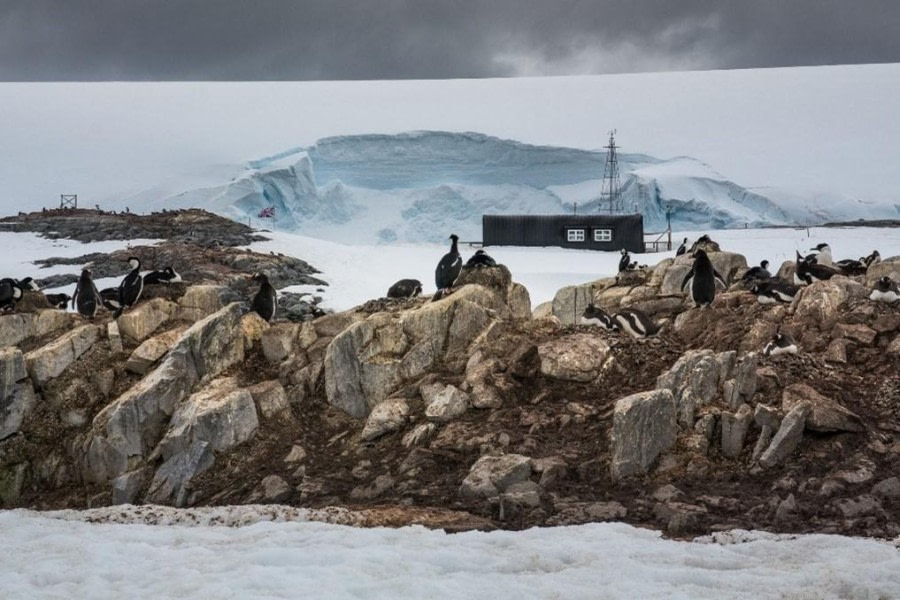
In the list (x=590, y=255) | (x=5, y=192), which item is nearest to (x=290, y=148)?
(x=5, y=192)

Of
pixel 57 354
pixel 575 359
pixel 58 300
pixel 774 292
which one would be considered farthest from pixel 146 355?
pixel 774 292

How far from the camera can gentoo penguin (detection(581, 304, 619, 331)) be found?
1341 cm

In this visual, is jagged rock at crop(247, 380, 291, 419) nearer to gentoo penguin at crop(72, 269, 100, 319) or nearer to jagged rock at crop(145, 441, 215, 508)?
jagged rock at crop(145, 441, 215, 508)

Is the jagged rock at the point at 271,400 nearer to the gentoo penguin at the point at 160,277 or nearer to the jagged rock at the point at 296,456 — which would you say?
the jagged rock at the point at 296,456

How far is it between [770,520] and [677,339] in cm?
455

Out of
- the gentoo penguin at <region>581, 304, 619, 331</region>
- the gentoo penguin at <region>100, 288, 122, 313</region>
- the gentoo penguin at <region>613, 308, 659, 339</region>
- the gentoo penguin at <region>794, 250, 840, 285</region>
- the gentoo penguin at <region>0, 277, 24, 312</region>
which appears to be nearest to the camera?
the gentoo penguin at <region>613, 308, 659, 339</region>

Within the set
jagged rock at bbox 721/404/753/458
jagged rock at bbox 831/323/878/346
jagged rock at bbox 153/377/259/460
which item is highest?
jagged rock at bbox 831/323/878/346

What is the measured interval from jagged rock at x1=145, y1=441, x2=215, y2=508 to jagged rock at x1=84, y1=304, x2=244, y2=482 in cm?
14

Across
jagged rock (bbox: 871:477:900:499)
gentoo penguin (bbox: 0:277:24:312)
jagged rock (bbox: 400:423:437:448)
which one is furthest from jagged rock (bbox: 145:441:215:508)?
jagged rock (bbox: 871:477:900:499)

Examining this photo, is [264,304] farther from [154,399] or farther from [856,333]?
[856,333]

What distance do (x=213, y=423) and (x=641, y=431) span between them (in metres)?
5.60

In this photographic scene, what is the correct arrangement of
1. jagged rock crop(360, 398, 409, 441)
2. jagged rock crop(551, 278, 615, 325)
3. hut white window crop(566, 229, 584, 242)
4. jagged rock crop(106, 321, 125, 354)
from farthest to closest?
hut white window crop(566, 229, 584, 242) → jagged rock crop(551, 278, 615, 325) → jagged rock crop(106, 321, 125, 354) → jagged rock crop(360, 398, 409, 441)

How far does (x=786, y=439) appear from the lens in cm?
945

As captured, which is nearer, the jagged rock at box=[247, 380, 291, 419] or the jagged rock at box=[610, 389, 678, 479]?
the jagged rock at box=[610, 389, 678, 479]
